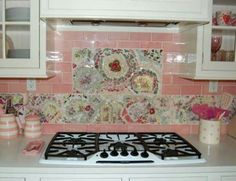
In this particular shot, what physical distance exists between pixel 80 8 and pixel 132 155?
826 mm

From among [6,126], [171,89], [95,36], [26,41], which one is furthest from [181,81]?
[6,126]

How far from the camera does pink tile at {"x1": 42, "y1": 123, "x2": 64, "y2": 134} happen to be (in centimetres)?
201

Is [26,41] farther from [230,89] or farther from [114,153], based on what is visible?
[230,89]

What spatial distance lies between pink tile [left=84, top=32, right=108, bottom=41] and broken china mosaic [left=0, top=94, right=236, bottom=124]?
40 centimetres

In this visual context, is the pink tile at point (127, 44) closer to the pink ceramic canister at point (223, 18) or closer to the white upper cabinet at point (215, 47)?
the white upper cabinet at point (215, 47)

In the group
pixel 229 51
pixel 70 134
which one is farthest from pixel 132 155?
pixel 229 51

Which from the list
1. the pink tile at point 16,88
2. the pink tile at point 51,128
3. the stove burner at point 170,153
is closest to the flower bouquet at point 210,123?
the stove burner at point 170,153

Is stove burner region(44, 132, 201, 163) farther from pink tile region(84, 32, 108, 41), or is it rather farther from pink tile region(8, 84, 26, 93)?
pink tile region(84, 32, 108, 41)

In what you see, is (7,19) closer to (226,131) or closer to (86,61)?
(86,61)

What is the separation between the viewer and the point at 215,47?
68.3 inches

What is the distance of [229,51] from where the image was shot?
1775 millimetres

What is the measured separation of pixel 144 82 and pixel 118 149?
23.4 inches

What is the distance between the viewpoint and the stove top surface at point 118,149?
4.83ft

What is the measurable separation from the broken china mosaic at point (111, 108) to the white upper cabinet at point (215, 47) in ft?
1.08
